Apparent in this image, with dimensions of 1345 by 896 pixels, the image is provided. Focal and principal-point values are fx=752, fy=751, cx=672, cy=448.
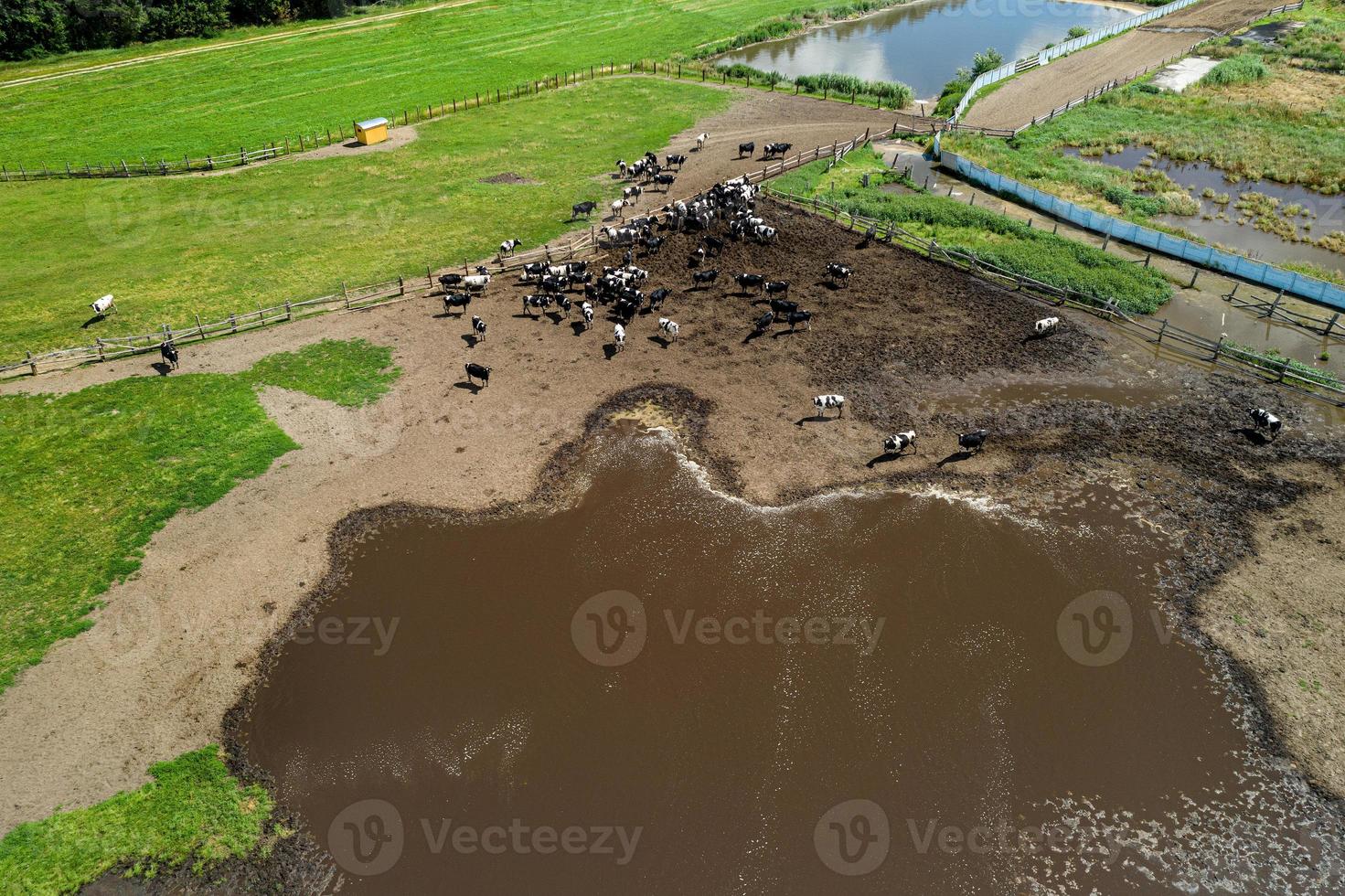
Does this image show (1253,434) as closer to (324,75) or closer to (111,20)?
(324,75)

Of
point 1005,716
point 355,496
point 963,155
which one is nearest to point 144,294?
point 355,496

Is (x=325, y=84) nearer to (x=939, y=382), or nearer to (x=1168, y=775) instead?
(x=939, y=382)

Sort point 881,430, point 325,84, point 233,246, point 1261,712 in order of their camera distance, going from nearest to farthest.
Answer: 1. point 1261,712
2. point 881,430
3. point 233,246
4. point 325,84

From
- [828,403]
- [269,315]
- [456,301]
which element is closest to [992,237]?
[828,403]

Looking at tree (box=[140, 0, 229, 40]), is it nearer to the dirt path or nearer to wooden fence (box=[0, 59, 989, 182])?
→ wooden fence (box=[0, 59, 989, 182])

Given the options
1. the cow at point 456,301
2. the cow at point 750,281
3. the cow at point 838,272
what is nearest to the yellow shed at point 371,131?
the cow at point 456,301
